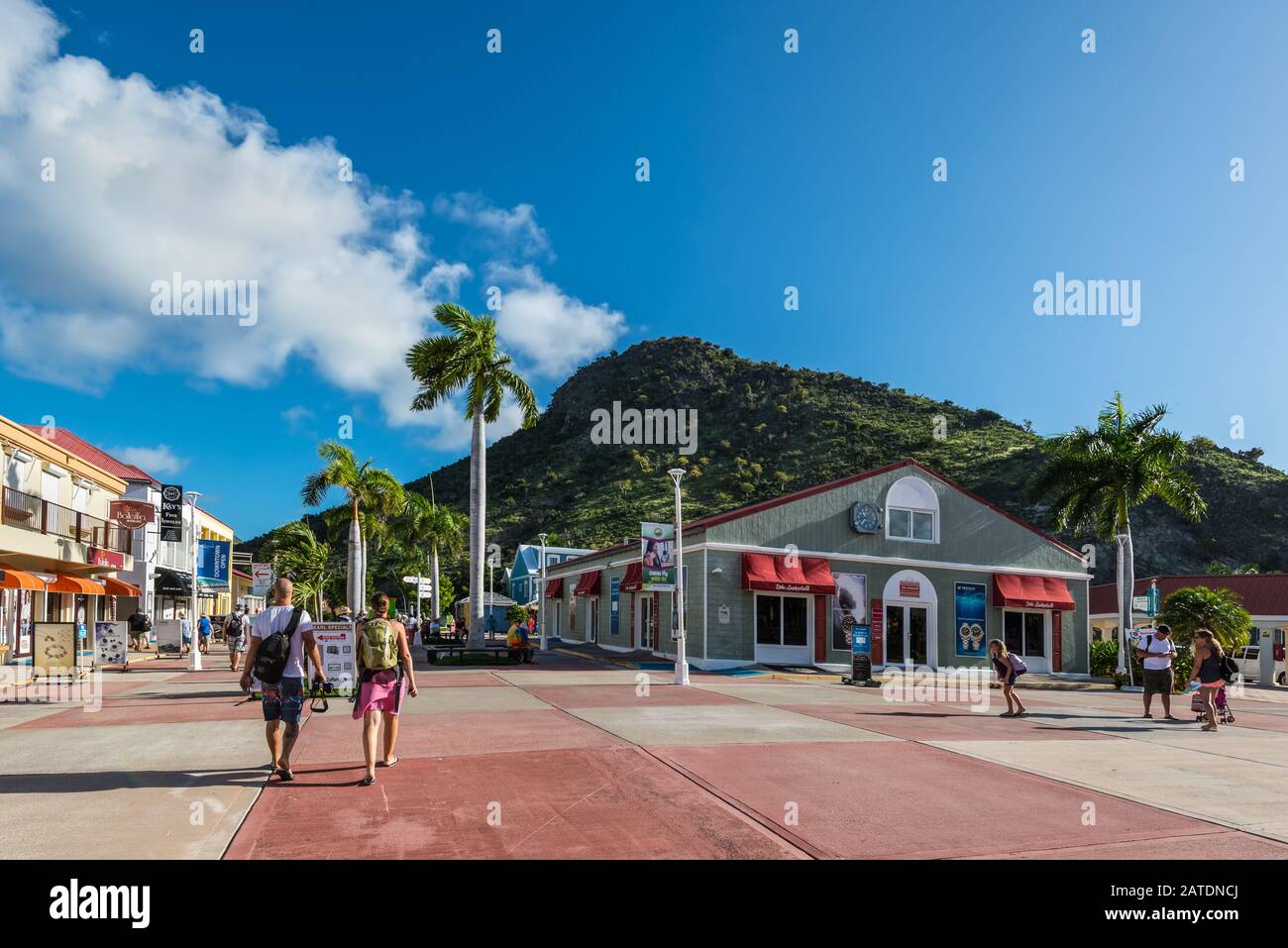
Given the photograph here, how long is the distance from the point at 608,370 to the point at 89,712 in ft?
357

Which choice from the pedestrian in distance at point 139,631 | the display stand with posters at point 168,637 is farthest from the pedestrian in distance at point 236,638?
the pedestrian in distance at point 139,631

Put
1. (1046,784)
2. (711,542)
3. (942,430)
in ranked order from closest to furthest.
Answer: (1046,784) < (711,542) < (942,430)

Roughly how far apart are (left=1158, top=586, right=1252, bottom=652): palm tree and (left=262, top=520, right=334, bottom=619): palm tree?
39.0 m

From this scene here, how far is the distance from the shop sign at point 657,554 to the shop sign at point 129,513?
19.9 meters

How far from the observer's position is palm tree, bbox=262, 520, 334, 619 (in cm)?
5053

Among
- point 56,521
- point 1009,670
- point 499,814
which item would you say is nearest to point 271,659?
point 499,814

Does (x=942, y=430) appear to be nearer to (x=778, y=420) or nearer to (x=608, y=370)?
(x=778, y=420)

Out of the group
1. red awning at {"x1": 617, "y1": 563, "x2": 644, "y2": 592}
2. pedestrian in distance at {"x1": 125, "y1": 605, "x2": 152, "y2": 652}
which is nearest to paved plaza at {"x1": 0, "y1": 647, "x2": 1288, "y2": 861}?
red awning at {"x1": 617, "y1": 563, "x2": 644, "y2": 592}

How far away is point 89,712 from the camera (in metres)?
14.7

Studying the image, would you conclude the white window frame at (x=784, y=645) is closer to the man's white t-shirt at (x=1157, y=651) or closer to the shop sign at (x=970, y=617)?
the shop sign at (x=970, y=617)

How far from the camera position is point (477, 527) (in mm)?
28281

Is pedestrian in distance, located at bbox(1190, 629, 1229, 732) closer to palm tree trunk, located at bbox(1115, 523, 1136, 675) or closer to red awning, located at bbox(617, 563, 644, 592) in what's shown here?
palm tree trunk, located at bbox(1115, 523, 1136, 675)

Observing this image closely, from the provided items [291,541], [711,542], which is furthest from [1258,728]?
[291,541]

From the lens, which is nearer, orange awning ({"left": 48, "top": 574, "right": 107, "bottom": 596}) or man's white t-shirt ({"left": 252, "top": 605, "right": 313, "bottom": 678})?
man's white t-shirt ({"left": 252, "top": 605, "right": 313, "bottom": 678})
